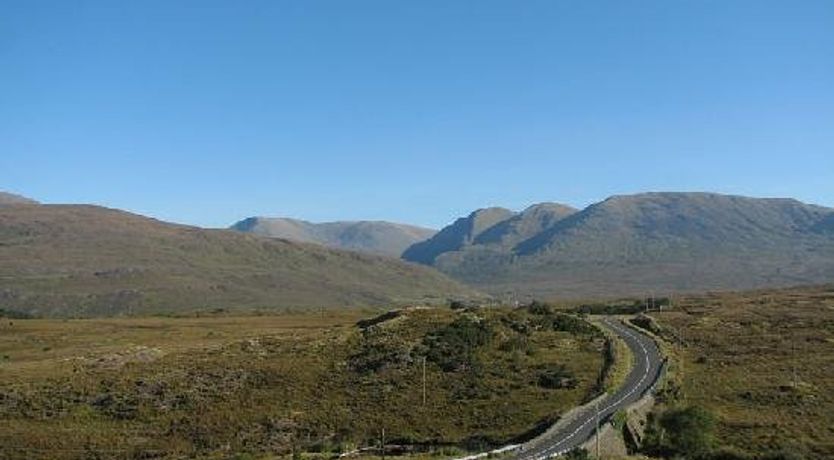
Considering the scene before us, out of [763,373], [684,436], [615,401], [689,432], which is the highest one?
[763,373]

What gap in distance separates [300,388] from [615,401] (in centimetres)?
2432

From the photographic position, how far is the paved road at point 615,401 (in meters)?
43.3

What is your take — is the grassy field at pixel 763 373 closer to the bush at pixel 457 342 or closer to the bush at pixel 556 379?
the bush at pixel 556 379

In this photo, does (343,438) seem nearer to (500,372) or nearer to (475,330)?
(500,372)

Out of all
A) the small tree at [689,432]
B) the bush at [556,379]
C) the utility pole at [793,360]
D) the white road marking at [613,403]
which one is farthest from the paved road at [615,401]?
the utility pole at [793,360]

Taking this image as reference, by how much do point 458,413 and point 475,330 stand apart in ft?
76.7

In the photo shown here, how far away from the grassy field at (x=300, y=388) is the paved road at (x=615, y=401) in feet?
9.85

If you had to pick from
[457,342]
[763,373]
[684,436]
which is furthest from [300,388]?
[763,373]

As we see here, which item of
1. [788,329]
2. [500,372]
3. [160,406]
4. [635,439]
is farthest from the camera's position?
[788,329]

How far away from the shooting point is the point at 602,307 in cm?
12450

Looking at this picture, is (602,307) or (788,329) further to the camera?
(602,307)

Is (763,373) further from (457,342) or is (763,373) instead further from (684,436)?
(457,342)

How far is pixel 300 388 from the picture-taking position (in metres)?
67.2

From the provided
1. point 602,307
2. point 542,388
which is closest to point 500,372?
point 542,388
